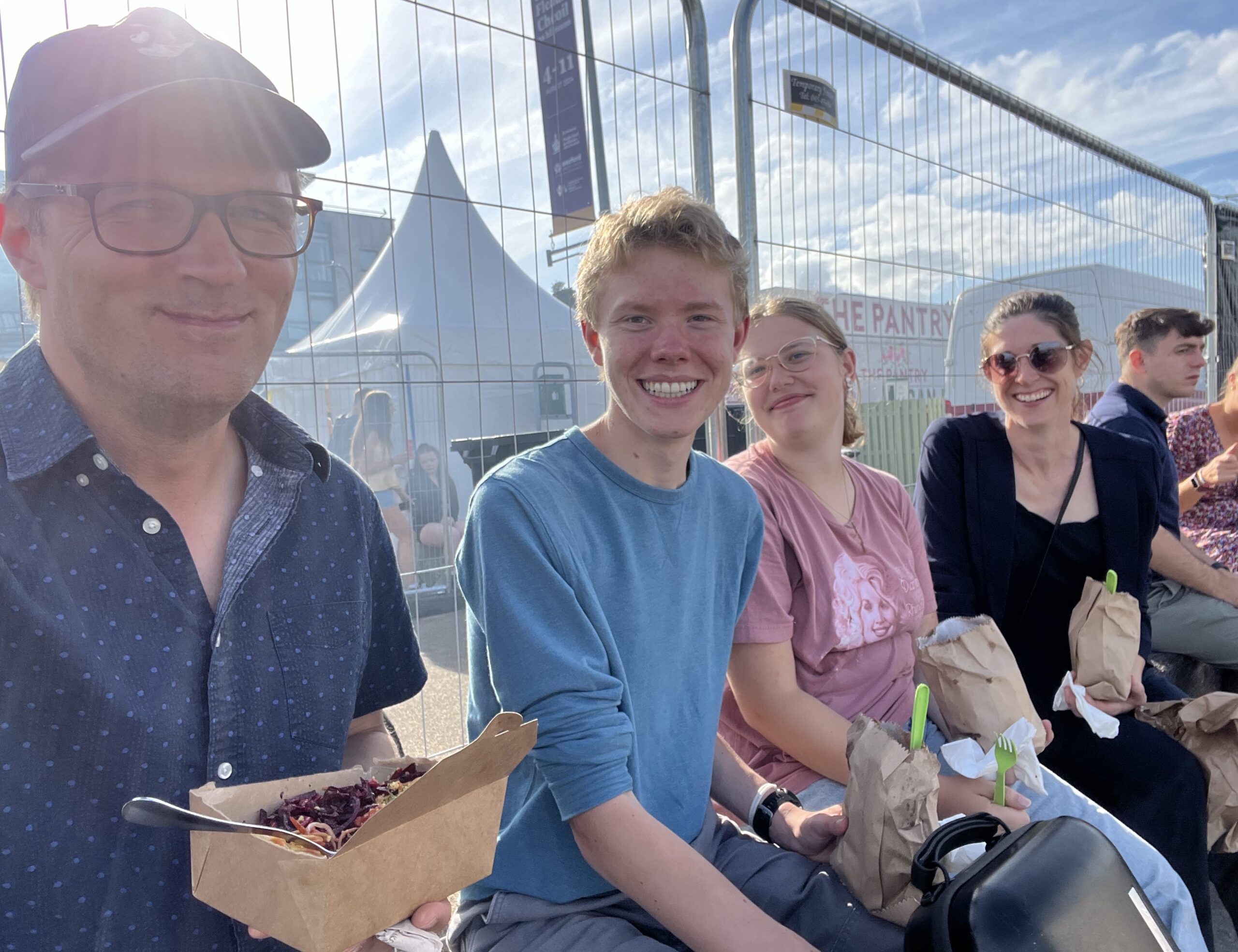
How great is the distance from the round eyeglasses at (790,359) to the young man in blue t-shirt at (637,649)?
362mm

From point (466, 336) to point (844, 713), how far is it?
1.53m

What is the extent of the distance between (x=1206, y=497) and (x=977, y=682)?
280 centimetres

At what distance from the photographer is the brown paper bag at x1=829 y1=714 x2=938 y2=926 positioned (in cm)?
137

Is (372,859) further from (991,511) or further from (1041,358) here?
(1041,358)

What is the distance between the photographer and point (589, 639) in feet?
4.57

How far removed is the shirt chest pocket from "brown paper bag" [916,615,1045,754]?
1.23 meters

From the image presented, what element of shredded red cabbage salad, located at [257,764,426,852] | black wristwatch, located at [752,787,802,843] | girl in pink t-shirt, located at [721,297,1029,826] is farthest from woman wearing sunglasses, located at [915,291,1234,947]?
shredded red cabbage salad, located at [257,764,426,852]

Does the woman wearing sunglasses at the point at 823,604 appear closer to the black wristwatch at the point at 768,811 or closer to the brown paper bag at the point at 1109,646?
the black wristwatch at the point at 768,811

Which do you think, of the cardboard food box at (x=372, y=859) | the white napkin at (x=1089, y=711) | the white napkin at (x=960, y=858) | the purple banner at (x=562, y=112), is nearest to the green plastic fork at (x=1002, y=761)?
the white napkin at (x=960, y=858)

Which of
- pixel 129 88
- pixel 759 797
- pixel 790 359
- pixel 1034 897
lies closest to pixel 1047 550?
pixel 790 359

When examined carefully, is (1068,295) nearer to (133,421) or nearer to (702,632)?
(702,632)

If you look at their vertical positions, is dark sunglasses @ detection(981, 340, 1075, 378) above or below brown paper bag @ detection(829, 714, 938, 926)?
above

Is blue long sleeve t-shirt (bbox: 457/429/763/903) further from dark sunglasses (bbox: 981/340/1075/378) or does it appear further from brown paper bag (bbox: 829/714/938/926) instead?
dark sunglasses (bbox: 981/340/1075/378)

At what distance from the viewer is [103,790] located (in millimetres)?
1083
